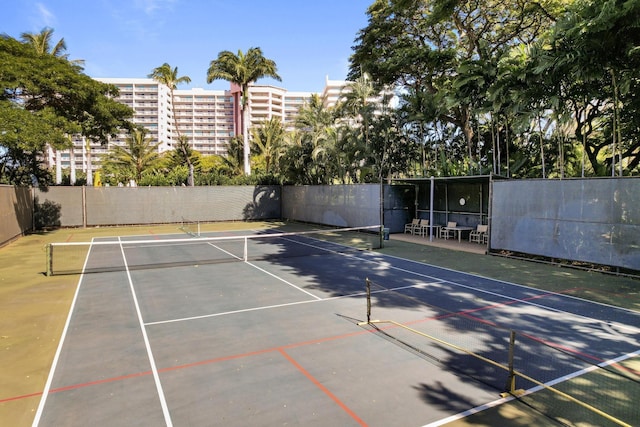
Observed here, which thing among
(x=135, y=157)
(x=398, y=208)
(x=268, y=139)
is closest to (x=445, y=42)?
(x=398, y=208)

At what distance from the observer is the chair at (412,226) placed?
25.3 m

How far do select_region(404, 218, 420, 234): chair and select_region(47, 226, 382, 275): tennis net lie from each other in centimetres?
261

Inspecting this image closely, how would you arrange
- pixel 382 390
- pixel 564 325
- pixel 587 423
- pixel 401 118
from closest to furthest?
1. pixel 587 423
2. pixel 382 390
3. pixel 564 325
4. pixel 401 118

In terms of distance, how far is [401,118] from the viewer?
29234mm

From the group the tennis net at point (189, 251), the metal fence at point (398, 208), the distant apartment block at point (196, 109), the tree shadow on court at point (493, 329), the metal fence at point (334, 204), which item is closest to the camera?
the tree shadow on court at point (493, 329)

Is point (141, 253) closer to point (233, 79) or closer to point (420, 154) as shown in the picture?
point (420, 154)

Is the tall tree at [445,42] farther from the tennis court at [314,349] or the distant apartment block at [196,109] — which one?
the distant apartment block at [196,109]

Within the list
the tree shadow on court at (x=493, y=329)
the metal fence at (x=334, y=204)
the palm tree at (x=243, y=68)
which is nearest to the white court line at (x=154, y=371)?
the tree shadow on court at (x=493, y=329)

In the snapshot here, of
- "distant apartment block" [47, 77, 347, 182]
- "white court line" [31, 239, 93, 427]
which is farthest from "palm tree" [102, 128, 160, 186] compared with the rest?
"distant apartment block" [47, 77, 347, 182]

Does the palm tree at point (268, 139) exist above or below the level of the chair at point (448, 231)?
above

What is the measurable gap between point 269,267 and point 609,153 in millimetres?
22616

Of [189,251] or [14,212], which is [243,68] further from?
[189,251]

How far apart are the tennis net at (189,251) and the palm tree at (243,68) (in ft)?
73.8

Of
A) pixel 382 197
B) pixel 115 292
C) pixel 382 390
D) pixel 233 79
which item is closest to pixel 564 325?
pixel 382 390
